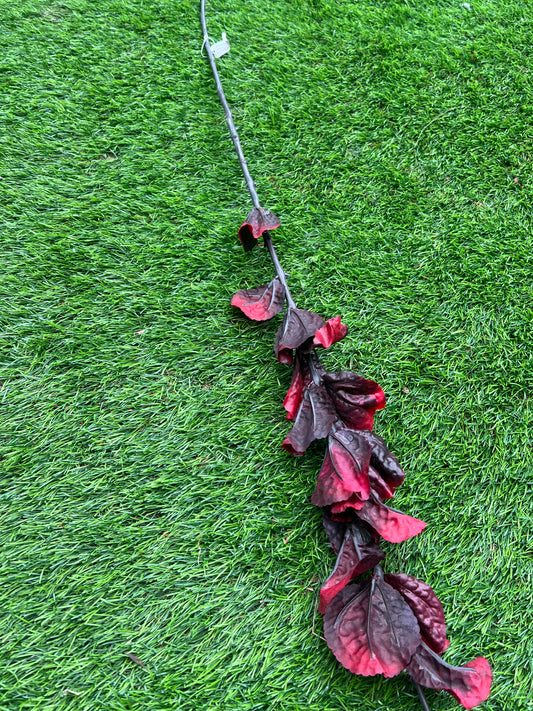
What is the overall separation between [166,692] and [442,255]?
167cm

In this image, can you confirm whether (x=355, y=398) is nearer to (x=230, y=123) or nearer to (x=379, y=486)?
(x=379, y=486)

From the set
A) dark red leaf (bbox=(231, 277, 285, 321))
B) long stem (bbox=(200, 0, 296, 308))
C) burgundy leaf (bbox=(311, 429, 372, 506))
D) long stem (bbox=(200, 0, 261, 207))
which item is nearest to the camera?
burgundy leaf (bbox=(311, 429, 372, 506))

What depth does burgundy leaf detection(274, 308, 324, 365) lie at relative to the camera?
1.50 m

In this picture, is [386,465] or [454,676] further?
[386,465]

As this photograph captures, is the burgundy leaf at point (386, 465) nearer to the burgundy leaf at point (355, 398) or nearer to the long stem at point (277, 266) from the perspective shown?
the burgundy leaf at point (355, 398)

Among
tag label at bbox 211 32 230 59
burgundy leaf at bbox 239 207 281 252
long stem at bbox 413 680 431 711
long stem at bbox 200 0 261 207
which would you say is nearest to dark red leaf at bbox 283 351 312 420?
burgundy leaf at bbox 239 207 281 252

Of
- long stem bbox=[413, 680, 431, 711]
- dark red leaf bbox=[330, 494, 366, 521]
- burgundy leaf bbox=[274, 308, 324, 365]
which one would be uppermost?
burgundy leaf bbox=[274, 308, 324, 365]

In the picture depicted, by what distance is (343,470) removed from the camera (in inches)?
51.8

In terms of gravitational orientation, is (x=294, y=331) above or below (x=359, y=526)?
above

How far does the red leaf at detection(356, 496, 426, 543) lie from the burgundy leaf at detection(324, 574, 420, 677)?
0.12 meters

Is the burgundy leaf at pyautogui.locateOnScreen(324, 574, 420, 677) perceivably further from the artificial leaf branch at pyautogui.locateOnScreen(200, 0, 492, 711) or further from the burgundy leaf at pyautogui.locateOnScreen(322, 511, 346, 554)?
the burgundy leaf at pyautogui.locateOnScreen(322, 511, 346, 554)

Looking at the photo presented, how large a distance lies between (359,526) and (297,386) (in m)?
0.45

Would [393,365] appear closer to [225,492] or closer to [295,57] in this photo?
[225,492]

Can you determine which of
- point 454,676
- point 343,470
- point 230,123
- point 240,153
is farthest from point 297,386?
point 230,123
